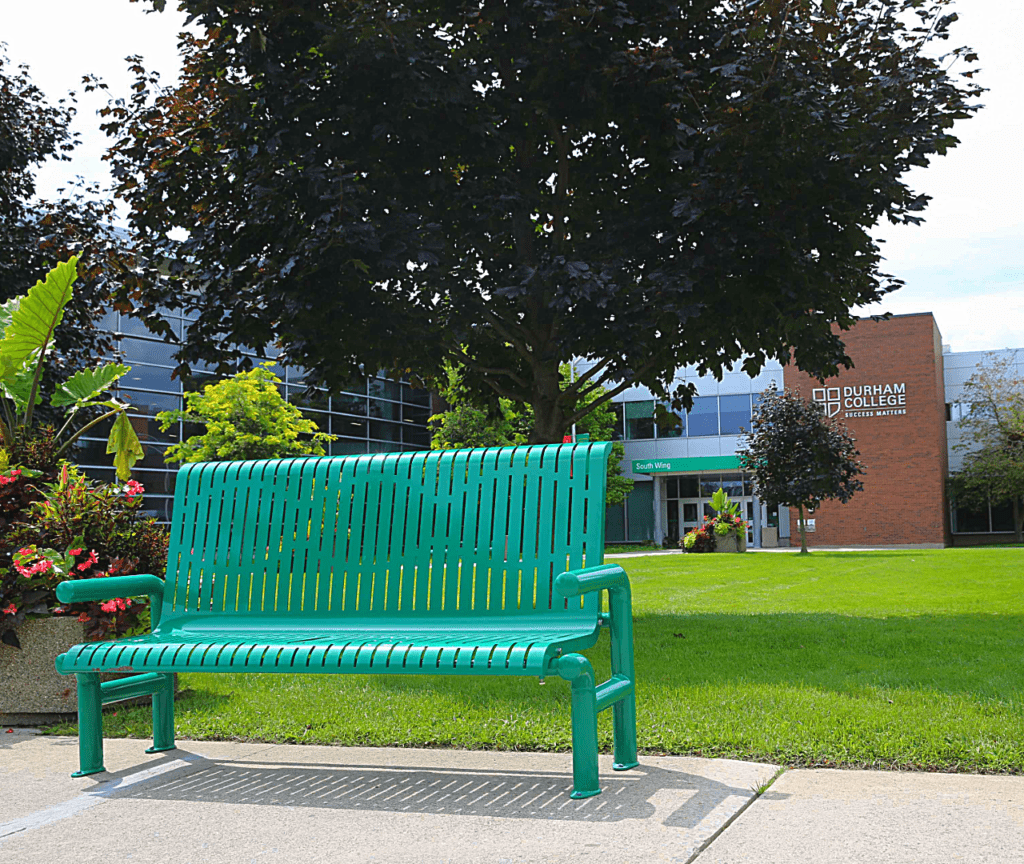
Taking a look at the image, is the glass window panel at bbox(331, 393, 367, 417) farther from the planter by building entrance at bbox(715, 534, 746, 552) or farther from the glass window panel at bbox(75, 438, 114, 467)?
the planter by building entrance at bbox(715, 534, 746, 552)

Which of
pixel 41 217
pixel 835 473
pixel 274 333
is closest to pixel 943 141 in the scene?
pixel 274 333

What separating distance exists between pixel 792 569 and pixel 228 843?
1890 centimetres

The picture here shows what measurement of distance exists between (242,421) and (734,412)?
24.8 m

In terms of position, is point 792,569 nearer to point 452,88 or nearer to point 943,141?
point 943,141

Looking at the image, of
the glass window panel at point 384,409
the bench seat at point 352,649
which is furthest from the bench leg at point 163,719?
the glass window panel at point 384,409

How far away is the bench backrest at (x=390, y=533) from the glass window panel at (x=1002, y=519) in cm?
4533

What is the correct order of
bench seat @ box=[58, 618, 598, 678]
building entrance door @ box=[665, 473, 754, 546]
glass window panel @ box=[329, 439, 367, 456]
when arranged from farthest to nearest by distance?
building entrance door @ box=[665, 473, 754, 546], glass window panel @ box=[329, 439, 367, 456], bench seat @ box=[58, 618, 598, 678]

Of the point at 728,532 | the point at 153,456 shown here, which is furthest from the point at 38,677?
the point at 728,532

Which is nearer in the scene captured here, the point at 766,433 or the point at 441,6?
the point at 441,6

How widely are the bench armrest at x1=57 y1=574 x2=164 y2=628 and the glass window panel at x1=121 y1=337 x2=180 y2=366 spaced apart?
92.2 feet

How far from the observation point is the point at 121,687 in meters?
4.30

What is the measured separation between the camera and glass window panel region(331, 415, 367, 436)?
3847 centimetres

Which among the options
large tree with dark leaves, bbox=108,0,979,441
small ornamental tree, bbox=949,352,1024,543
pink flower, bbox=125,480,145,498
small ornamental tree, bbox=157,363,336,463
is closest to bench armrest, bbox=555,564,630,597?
pink flower, bbox=125,480,145,498

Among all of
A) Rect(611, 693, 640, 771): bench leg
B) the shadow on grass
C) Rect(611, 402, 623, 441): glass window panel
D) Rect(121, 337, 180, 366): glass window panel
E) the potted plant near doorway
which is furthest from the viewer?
Rect(611, 402, 623, 441): glass window panel
